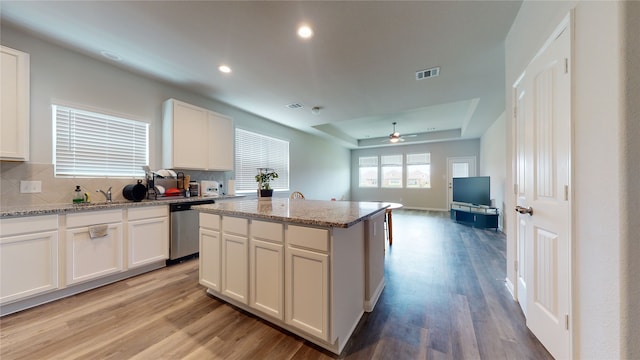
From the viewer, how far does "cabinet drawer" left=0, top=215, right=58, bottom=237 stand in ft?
6.17

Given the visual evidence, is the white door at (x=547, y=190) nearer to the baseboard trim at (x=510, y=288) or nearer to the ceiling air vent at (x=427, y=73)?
the baseboard trim at (x=510, y=288)

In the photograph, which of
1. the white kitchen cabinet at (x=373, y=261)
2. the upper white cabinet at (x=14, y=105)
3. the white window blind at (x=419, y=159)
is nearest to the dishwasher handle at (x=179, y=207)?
the upper white cabinet at (x=14, y=105)

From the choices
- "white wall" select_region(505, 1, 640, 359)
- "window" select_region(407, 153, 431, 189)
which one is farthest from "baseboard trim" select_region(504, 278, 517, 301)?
"window" select_region(407, 153, 431, 189)

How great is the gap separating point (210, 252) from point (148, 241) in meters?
1.24

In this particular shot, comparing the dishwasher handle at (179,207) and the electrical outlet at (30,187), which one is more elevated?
the electrical outlet at (30,187)

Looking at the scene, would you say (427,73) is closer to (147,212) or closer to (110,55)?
(110,55)

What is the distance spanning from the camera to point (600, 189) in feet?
3.37

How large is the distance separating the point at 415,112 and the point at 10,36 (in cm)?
633

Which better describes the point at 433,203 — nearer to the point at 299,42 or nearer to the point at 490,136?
the point at 490,136

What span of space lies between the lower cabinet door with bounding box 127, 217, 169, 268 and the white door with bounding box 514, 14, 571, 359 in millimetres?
3917

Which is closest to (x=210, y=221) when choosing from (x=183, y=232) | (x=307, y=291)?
(x=307, y=291)

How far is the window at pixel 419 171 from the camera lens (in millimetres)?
8367

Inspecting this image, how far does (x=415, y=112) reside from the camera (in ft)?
17.7

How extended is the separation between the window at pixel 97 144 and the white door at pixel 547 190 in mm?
4460
